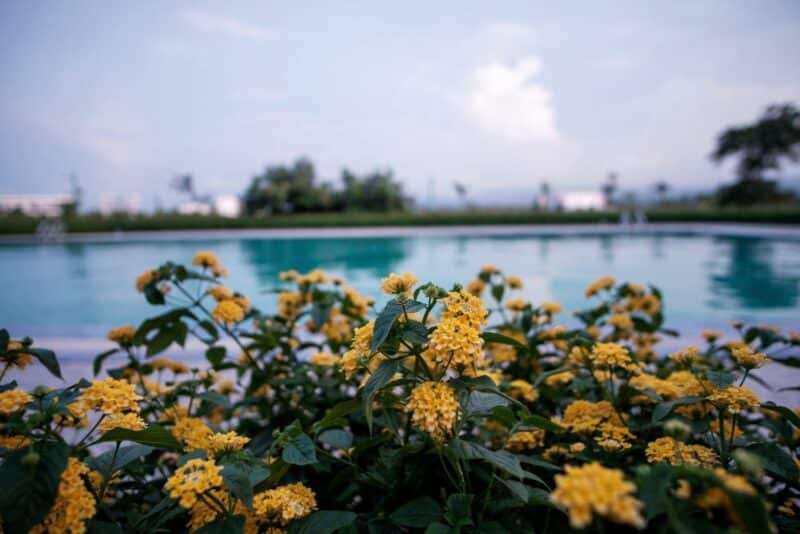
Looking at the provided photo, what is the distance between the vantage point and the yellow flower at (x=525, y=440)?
3.51 ft

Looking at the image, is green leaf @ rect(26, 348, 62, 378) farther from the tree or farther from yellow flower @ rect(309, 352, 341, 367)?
the tree

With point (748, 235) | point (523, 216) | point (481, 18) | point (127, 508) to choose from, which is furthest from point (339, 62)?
point (127, 508)

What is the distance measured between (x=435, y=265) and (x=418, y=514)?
9985 mm

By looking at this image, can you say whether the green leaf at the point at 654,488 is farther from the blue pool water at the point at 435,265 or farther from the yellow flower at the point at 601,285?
the blue pool water at the point at 435,265

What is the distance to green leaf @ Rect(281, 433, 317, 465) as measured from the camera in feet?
2.40

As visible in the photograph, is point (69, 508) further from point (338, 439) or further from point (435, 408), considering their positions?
point (435, 408)

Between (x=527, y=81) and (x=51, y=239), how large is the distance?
24167mm

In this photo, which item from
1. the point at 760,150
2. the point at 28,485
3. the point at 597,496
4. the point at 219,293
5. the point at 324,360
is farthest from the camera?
the point at 760,150

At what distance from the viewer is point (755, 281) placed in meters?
8.12

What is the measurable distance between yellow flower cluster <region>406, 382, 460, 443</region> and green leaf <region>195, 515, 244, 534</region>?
13.4 inches

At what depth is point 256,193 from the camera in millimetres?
27609

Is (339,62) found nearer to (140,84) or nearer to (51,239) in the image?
(140,84)

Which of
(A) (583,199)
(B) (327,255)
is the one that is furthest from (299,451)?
(A) (583,199)

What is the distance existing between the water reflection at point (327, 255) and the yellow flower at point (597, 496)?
28.6 ft
